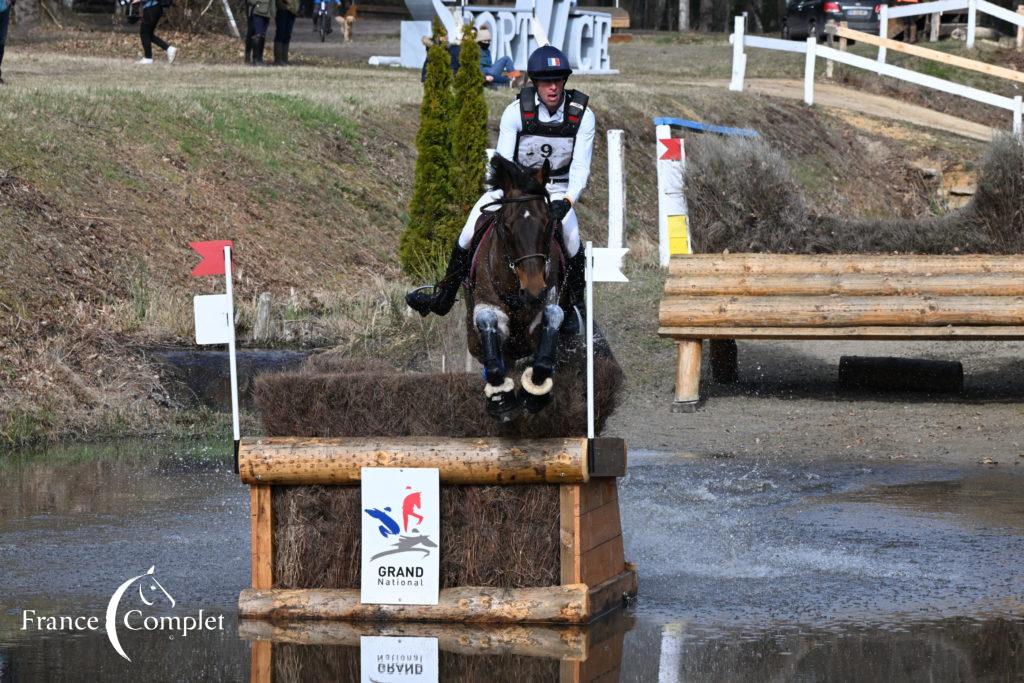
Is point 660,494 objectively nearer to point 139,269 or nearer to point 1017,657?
A: point 1017,657

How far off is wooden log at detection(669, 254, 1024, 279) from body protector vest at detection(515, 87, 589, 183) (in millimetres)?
5611

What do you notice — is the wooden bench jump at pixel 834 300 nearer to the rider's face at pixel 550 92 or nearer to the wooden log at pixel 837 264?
the wooden log at pixel 837 264

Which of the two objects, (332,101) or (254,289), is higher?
(332,101)

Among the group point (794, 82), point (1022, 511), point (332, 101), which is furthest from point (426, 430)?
point (794, 82)

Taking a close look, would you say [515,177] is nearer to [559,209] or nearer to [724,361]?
[559,209]

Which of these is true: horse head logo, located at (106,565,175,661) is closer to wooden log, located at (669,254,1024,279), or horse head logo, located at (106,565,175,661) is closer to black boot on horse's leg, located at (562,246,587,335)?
black boot on horse's leg, located at (562,246,587,335)

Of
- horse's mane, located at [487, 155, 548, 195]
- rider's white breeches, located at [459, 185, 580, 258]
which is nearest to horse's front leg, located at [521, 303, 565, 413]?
horse's mane, located at [487, 155, 548, 195]

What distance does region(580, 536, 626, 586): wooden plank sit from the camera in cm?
860

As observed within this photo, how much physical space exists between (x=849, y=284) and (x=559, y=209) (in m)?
6.65

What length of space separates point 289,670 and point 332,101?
19.7m

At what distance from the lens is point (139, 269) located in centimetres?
1830

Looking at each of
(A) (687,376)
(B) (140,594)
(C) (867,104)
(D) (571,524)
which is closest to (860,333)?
(A) (687,376)

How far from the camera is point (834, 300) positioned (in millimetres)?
14836

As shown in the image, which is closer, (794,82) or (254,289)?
(254,289)
